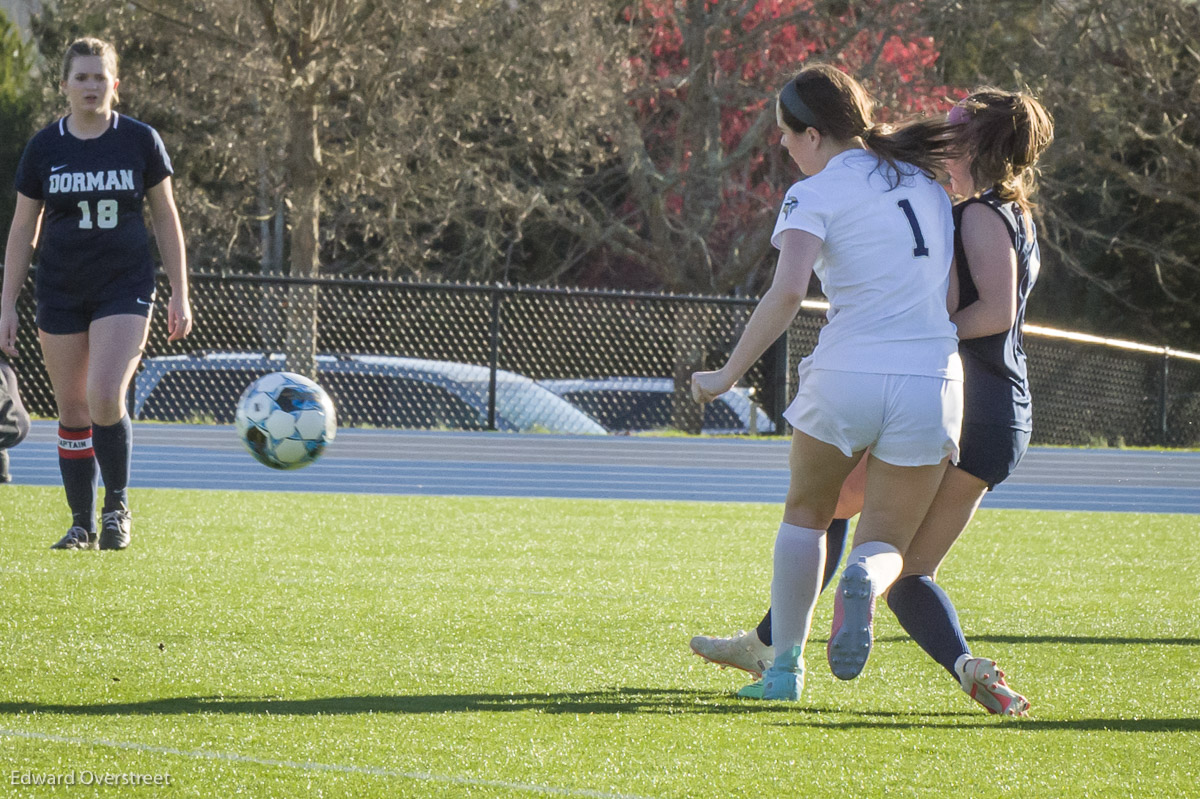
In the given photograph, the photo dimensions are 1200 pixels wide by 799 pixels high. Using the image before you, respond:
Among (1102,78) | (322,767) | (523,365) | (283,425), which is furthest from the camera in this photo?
(1102,78)

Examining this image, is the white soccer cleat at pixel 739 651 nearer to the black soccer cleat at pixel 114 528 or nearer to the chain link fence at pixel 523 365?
the black soccer cleat at pixel 114 528

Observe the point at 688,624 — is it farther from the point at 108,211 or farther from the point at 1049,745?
the point at 108,211

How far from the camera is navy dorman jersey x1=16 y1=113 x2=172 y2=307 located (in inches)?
222

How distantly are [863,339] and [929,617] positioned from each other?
0.76 m

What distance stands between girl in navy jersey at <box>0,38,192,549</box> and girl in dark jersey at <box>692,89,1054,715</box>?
322cm

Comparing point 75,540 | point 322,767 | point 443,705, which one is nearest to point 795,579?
point 443,705

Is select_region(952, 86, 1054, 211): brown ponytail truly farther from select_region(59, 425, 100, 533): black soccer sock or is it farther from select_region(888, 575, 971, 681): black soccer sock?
select_region(59, 425, 100, 533): black soccer sock

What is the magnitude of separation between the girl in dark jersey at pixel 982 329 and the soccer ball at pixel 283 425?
7.92 ft

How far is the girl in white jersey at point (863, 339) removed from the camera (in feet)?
11.0

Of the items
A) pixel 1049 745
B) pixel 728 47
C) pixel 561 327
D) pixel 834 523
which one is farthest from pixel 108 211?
pixel 728 47

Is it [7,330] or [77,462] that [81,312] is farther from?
[77,462]

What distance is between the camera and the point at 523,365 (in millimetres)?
15469

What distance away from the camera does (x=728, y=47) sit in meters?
16.6

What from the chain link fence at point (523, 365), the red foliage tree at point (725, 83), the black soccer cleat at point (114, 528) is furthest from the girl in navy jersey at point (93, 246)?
the red foliage tree at point (725, 83)
